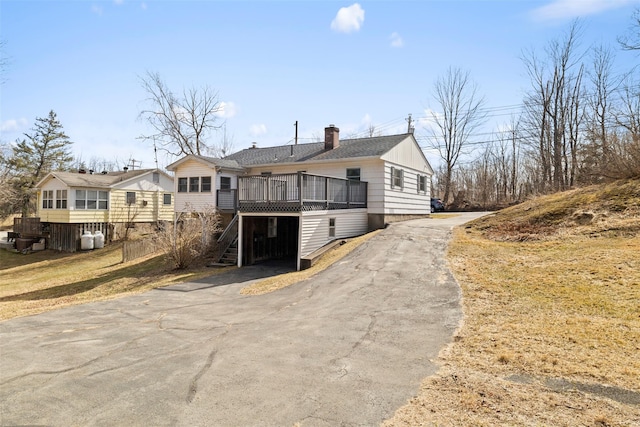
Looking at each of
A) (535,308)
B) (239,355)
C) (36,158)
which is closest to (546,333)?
(535,308)

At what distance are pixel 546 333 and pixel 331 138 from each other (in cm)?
1707

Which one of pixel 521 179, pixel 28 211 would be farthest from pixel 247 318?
pixel 28 211

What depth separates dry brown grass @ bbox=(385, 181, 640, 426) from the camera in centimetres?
413

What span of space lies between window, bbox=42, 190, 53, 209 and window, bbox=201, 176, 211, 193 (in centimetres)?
1357

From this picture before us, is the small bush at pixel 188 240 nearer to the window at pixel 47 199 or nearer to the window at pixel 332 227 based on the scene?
the window at pixel 332 227

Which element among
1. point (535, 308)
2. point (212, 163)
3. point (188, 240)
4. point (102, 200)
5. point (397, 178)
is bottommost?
point (535, 308)

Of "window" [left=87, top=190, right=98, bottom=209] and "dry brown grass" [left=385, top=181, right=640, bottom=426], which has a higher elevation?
"window" [left=87, top=190, right=98, bottom=209]

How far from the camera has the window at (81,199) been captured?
84.9 feet

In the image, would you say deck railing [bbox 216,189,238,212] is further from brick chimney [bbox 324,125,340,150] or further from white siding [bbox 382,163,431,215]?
white siding [bbox 382,163,431,215]

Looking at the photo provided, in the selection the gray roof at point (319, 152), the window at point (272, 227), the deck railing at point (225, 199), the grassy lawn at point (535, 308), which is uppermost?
the gray roof at point (319, 152)

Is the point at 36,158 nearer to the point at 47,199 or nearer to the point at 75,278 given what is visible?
the point at 47,199

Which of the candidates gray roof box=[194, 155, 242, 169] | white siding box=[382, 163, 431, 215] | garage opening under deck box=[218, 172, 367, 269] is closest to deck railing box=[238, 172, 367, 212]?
garage opening under deck box=[218, 172, 367, 269]

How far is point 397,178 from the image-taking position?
2028 cm

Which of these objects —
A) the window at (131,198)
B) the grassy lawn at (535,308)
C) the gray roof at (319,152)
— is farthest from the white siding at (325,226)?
the window at (131,198)
